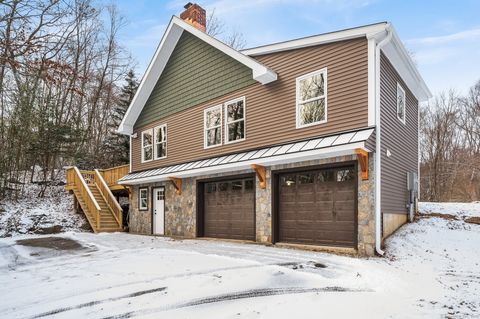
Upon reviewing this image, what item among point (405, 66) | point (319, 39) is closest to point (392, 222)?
point (405, 66)

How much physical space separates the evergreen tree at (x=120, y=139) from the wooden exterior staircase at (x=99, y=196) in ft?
17.3

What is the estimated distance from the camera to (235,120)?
11539 mm

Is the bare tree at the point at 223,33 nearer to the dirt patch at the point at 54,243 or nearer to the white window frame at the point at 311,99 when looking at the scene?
the white window frame at the point at 311,99

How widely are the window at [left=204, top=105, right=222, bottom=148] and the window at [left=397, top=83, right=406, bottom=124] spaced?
5.68 m

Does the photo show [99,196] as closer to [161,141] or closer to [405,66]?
[161,141]

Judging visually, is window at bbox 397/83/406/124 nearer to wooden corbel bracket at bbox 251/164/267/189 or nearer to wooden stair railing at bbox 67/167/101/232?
wooden corbel bracket at bbox 251/164/267/189

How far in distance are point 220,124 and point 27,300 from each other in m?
8.10

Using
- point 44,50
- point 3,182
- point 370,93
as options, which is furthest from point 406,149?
point 3,182

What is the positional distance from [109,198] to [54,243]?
483cm

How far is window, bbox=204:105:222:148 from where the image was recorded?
12.1m

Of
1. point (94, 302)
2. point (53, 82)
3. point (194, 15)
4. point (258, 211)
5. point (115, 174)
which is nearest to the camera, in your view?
point (94, 302)

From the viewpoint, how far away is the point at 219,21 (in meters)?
27.1

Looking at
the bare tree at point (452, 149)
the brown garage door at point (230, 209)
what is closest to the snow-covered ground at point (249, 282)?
the brown garage door at point (230, 209)

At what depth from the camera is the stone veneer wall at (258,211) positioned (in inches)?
311
